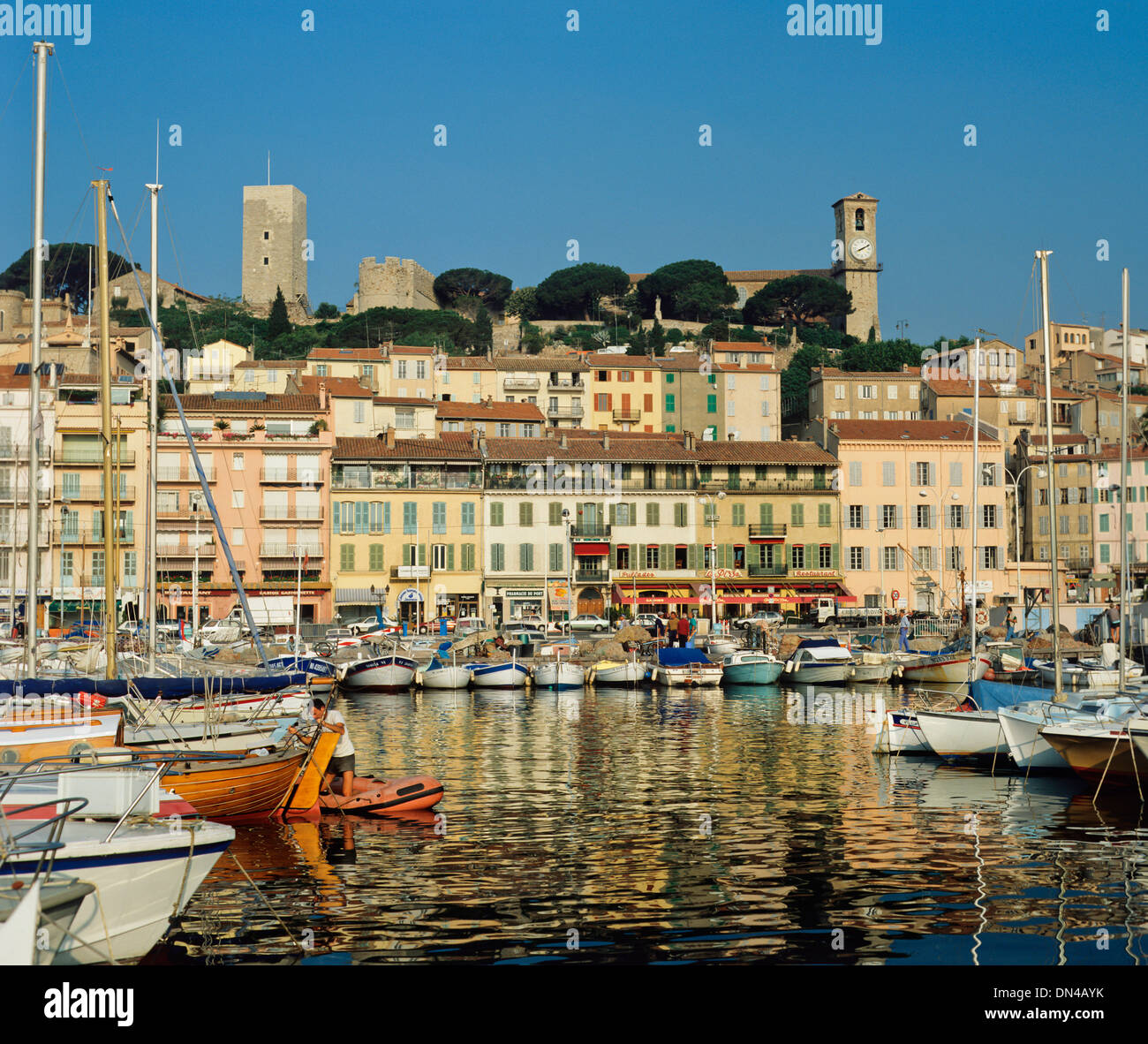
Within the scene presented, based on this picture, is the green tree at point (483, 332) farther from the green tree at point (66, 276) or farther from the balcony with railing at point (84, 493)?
the balcony with railing at point (84, 493)

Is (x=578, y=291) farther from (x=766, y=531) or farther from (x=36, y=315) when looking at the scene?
(x=36, y=315)

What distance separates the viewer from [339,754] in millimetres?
21828

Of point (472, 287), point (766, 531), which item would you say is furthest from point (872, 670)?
point (472, 287)

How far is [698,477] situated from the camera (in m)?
71.9

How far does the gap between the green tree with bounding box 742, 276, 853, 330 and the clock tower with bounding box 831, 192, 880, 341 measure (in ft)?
4.75

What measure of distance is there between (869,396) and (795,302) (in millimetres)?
53917

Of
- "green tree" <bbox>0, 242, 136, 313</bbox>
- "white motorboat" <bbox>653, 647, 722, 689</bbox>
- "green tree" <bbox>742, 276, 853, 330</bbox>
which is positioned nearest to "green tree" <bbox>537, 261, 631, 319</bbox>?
"green tree" <bbox>742, 276, 853, 330</bbox>

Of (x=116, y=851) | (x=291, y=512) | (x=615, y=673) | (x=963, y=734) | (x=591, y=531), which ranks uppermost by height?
(x=291, y=512)

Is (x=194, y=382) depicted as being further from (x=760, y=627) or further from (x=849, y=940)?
(x=849, y=940)

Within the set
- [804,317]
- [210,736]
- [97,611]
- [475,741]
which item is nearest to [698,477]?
[97,611]

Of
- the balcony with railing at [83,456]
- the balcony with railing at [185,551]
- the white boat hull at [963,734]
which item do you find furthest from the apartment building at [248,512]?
the white boat hull at [963,734]

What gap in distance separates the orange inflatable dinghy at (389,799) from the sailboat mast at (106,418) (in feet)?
15.6

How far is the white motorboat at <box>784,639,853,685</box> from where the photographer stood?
47.8 meters

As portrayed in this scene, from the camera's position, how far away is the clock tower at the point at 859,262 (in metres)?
149
